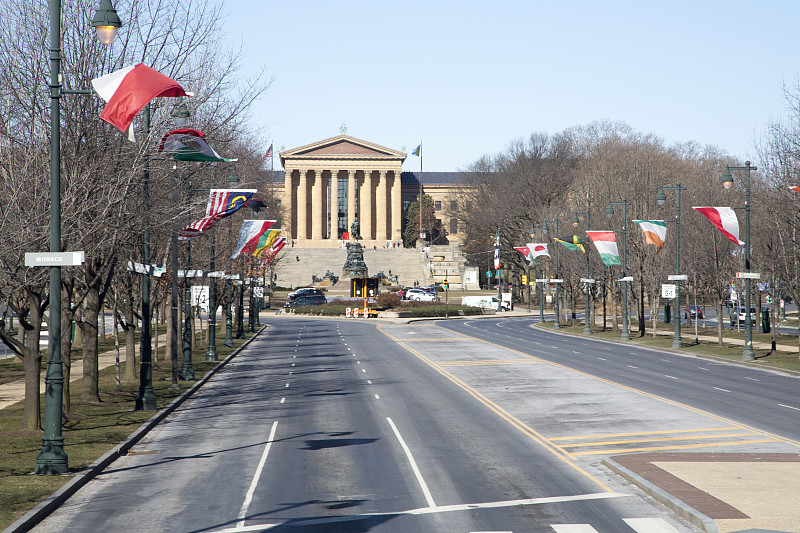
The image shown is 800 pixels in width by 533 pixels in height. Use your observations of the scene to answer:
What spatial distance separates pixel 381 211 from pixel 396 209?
296 centimetres

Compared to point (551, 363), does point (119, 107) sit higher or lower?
higher

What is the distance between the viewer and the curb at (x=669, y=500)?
12148 millimetres

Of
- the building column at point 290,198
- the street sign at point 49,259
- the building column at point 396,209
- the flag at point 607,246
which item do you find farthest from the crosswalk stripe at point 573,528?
the building column at point 290,198

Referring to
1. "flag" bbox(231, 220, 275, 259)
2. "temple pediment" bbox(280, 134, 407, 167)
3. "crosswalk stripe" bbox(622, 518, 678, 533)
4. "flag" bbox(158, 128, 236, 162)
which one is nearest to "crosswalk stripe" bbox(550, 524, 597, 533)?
"crosswalk stripe" bbox(622, 518, 678, 533)

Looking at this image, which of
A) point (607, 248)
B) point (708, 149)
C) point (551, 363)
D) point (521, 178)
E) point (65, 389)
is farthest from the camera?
point (708, 149)

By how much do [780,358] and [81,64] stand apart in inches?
1321

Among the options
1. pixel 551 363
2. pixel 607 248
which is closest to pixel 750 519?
pixel 551 363

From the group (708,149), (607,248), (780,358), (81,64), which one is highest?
(708,149)

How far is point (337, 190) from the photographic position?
173m

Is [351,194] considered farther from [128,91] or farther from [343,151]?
[128,91]

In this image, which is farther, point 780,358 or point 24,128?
point 780,358

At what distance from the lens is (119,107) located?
648 inches

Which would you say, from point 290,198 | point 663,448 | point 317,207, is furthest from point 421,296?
point 663,448

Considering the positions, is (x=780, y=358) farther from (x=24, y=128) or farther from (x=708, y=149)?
(x=708, y=149)
